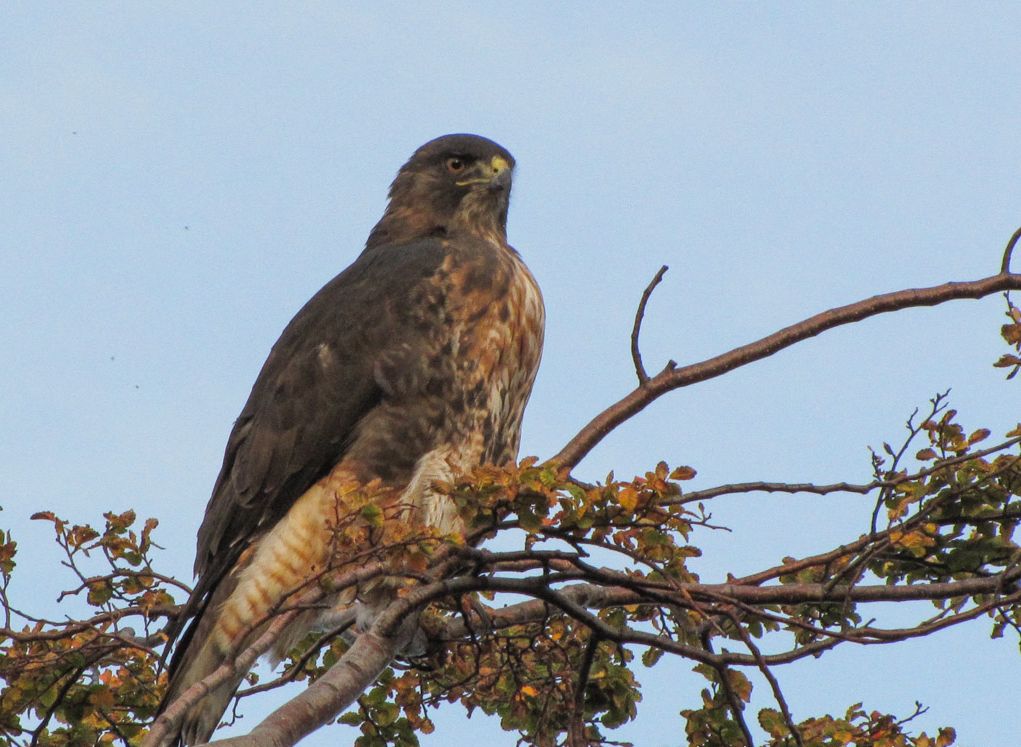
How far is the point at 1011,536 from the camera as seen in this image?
12.8ft

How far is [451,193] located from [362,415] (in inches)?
55.3

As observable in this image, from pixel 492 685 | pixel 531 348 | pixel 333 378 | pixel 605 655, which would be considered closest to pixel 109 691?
pixel 492 685

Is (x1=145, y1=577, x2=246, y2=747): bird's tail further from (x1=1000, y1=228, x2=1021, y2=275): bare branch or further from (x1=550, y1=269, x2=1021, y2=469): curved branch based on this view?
(x1=1000, y1=228, x2=1021, y2=275): bare branch

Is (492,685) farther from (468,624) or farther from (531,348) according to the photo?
(531,348)

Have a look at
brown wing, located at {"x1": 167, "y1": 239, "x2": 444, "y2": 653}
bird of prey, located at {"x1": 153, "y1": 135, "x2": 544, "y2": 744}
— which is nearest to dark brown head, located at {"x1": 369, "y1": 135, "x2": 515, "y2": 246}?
bird of prey, located at {"x1": 153, "y1": 135, "x2": 544, "y2": 744}

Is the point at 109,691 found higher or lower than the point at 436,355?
lower

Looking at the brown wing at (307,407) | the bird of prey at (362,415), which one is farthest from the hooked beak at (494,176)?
the brown wing at (307,407)

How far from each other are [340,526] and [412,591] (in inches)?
17.6

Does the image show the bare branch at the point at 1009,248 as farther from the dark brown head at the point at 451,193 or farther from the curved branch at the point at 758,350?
the dark brown head at the point at 451,193

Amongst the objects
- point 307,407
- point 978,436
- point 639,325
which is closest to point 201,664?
point 307,407

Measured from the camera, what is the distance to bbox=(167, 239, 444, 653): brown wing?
16.9ft

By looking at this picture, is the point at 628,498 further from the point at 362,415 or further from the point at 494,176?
the point at 494,176

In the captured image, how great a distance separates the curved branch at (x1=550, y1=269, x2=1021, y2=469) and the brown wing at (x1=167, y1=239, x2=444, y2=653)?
1.00m

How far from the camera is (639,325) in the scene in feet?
14.1
